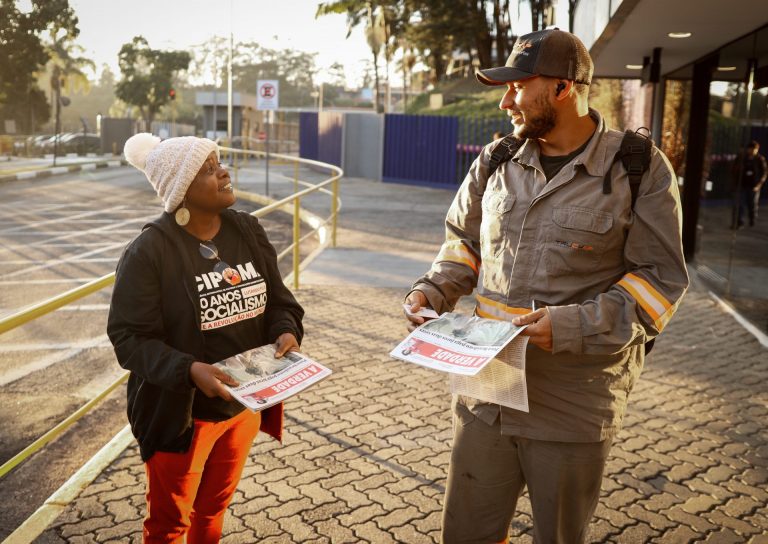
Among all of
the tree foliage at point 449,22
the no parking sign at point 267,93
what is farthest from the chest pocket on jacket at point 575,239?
the tree foliage at point 449,22

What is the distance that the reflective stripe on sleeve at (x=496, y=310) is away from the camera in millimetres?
2426

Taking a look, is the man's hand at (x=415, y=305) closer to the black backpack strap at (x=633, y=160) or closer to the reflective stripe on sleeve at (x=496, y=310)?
the reflective stripe on sleeve at (x=496, y=310)

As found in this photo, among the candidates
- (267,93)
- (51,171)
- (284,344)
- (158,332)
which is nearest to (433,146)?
(267,93)

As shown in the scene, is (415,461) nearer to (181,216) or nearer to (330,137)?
(181,216)

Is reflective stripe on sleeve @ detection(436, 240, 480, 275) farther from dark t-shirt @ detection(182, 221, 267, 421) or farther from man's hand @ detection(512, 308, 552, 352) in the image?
dark t-shirt @ detection(182, 221, 267, 421)

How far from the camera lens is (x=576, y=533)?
2463mm

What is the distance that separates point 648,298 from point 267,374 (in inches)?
47.9

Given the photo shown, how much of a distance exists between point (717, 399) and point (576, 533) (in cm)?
355

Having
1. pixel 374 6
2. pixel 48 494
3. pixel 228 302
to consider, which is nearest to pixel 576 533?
pixel 228 302

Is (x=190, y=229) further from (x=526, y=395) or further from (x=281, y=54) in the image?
(x=281, y=54)

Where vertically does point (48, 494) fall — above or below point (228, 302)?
below

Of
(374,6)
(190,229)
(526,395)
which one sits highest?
Answer: (374,6)

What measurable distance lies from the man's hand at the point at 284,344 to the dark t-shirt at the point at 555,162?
1035 millimetres

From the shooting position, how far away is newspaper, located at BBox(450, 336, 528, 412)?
2.28m
